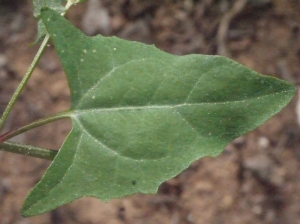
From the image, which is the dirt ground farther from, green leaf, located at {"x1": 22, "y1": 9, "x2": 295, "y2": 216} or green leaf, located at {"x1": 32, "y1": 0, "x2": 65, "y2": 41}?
green leaf, located at {"x1": 22, "y1": 9, "x2": 295, "y2": 216}

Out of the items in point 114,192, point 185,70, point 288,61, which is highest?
point 185,70

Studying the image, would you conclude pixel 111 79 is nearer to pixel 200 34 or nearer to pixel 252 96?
pixel 252 96

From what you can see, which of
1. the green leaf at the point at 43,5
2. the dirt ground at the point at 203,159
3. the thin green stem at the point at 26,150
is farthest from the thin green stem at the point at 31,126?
the dirt ground at the point at 203,159

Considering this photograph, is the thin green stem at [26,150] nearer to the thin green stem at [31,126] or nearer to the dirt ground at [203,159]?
the thin green stem at [31,126]

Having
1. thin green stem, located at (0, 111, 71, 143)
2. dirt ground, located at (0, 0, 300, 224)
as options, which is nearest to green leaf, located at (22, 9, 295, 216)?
thin green stem, located at (0, 111, 71, 143)

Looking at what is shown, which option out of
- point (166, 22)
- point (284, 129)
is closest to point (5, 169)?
point (166, 22)

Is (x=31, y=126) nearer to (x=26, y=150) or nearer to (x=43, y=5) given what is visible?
(x=26, y=150)
